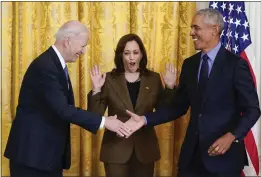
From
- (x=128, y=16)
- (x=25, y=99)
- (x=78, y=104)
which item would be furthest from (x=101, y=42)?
(x=25, y=99)

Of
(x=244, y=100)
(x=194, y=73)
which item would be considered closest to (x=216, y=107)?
(x=244, y=100)

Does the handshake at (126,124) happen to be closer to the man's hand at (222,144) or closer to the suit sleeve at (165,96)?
the suit sleeve at (165,96)

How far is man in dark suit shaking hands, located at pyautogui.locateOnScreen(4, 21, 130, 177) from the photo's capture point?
2529mm

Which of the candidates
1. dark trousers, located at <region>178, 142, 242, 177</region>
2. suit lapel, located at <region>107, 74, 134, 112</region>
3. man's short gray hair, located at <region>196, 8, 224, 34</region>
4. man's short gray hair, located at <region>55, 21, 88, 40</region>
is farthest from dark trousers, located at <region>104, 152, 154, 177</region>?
man's short gray hair, located at <region>196, 8, 224, 34</region>

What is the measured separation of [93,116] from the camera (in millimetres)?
2711

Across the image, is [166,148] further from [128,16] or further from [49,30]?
[49,30]

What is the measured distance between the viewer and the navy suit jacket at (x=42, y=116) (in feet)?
8.29

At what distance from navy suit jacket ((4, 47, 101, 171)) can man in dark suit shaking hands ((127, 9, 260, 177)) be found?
0.76 m

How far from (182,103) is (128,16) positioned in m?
1.67

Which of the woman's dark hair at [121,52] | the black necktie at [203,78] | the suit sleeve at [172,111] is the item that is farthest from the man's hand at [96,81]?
the black necktie at [203,78]

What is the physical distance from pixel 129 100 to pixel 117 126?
0.30 m

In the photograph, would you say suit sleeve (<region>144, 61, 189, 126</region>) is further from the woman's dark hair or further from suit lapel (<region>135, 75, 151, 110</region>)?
the woman's dark hair

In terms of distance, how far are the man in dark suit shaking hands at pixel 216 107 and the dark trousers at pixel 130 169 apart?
1.49ft

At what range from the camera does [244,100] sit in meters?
2.46
